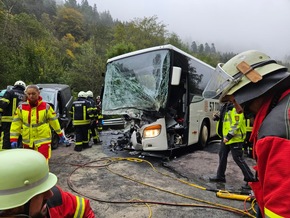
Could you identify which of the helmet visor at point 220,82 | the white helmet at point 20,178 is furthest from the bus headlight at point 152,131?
the white helmet at point 20,178

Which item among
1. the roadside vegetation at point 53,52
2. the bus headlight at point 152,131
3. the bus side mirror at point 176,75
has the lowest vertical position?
the bus headlight at point 152,131

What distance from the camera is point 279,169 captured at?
1.05 m

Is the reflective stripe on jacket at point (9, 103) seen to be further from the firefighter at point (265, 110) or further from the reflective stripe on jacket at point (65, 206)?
the firefighter at point (265, 110)

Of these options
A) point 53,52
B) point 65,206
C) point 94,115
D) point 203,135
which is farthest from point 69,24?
point 65,206

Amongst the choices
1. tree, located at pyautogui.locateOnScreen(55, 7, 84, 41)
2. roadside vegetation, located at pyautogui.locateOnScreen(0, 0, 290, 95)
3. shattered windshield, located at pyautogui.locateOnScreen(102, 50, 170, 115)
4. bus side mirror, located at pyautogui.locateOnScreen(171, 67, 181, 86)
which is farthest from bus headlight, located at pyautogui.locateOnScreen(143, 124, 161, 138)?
tree, located at pyautogui.locateOnScreen(55, 7, 84, 41)

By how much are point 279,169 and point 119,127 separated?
12502mm

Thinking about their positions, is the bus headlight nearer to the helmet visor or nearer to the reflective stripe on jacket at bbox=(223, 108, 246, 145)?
the reflective stripe on jacket at bbox=(223, 108, 246, 145)

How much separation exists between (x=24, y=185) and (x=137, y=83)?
211 inches

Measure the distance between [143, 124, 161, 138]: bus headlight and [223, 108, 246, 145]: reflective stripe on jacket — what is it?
172 centimetres

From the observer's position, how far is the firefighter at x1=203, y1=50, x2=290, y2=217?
1.05 m

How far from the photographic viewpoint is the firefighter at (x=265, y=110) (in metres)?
1.05

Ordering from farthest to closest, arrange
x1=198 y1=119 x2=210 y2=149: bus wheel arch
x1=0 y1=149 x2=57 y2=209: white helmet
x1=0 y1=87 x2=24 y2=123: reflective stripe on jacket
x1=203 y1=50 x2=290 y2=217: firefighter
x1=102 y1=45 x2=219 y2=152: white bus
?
x1=198 y1=119 x2=210 y2=149: bus wheel arch → x1=102 y1=45 x2=219 y2=152: white bus → x1=0 y1=87 x2=24 y2=123: reflective stripe on jacket → x1=0 y1=149 x2=57 y2=209: white helmet → x1=203 y1=50 x2=290 y2=217: firefighter

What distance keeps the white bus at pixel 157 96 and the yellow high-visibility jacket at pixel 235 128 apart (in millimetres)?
1495

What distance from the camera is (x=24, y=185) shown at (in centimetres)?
141
